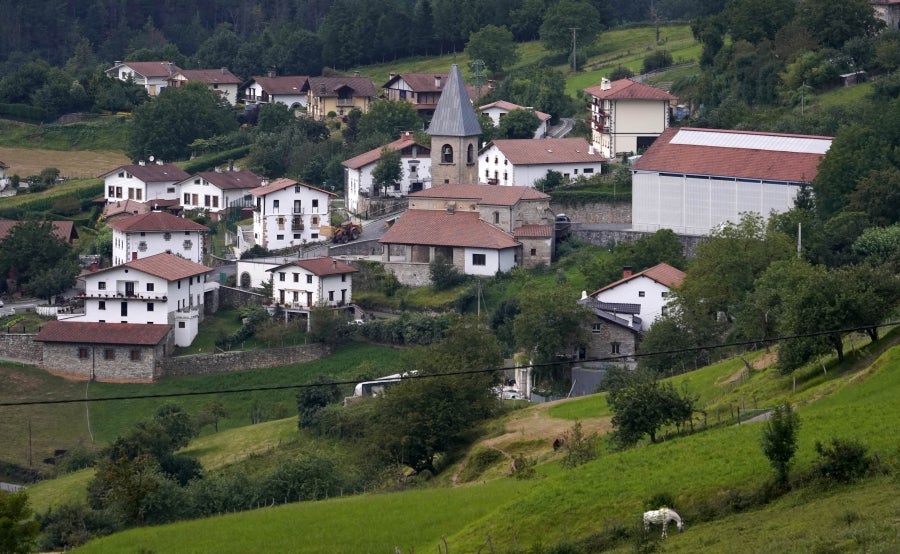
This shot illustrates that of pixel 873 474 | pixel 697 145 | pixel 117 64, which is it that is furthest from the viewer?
pixel 117 64

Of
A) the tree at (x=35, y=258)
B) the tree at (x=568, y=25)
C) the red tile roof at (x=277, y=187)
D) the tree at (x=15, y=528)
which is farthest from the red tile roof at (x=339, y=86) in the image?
the tree at (x=15, y=528)

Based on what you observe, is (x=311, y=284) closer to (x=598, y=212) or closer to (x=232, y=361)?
(x=232, y=361)

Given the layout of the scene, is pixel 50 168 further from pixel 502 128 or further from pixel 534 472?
pixel 534 472

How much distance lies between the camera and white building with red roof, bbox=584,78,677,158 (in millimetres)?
74375

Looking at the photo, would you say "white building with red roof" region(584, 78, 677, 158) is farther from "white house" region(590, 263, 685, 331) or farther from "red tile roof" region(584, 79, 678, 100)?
"white house" region(590, 263, 685, 331)

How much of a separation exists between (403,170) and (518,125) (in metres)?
5.71

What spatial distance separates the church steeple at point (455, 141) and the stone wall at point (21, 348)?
61.8ft

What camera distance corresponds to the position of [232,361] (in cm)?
6009

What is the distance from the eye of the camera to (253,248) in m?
71.0

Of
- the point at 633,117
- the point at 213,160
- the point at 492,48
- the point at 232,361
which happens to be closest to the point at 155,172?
the point at 213,160

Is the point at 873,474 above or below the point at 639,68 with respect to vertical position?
below

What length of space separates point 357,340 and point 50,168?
116 ft

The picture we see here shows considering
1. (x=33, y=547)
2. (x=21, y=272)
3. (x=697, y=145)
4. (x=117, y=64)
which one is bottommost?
(x=33, y=547)

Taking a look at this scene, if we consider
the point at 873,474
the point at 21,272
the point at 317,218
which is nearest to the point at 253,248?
the point at 317,218
